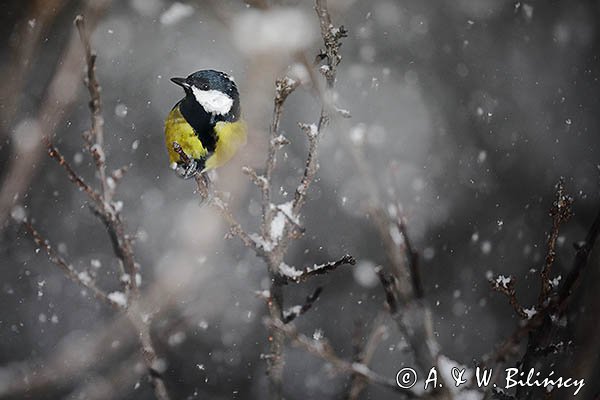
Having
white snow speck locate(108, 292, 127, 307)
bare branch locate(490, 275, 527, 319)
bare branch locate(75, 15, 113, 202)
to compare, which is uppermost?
bare branch locate(75, 15, 113, 202)

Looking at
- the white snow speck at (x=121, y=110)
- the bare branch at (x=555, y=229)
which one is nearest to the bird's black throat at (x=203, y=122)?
the bare branch at (x=555, y=229)

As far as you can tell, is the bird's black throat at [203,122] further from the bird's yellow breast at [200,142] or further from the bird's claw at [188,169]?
the bird's claw at [188,169]

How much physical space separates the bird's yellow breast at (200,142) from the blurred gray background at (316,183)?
2.15m

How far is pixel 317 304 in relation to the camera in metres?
4.98

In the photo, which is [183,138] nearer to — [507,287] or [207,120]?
[207,120]

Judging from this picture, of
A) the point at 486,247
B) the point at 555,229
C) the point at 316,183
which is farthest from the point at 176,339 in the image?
the point at 555,229

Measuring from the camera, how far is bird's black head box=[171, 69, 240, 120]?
1.51 metres

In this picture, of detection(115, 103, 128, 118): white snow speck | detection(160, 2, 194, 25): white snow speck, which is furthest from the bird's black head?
detection(160, 2, 194, 25): white snow speck

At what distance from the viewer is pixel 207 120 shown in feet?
5.12

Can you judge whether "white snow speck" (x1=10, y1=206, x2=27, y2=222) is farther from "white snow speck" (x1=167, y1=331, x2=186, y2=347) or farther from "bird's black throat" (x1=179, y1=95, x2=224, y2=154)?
"bird's black throat" (x1=179, y1=95, x2=224, y2=154)

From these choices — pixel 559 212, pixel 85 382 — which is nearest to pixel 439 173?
pixel 85 382

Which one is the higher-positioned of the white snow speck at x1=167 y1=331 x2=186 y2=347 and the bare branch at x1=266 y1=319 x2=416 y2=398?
the white snow speck at x1=167 y1=331 x2=186 y2=347

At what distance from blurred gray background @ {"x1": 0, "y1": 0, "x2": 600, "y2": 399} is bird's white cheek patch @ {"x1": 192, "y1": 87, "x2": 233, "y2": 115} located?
87.0 inches

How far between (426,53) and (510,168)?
4.05 ft
